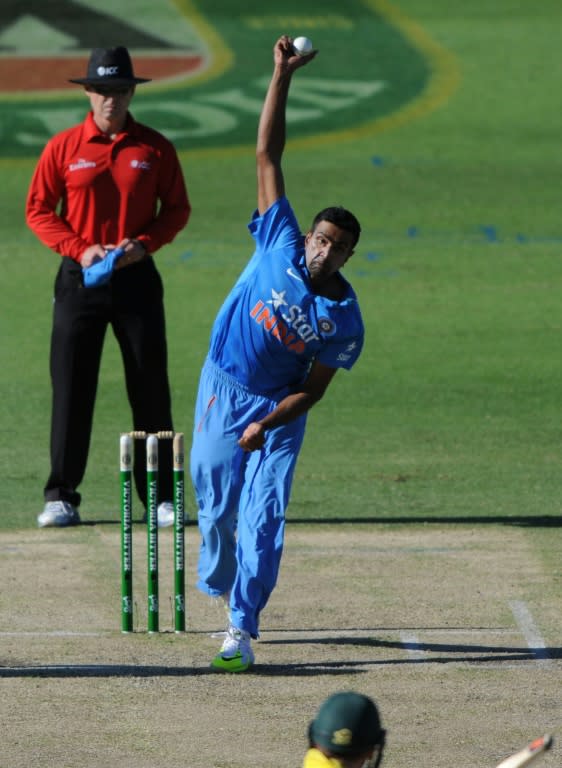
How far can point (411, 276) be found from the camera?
17.1 m

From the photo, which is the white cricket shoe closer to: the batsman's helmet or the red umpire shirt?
the red umpire shirt

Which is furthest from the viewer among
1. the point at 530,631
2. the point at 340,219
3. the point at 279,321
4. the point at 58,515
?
the point at 58,515

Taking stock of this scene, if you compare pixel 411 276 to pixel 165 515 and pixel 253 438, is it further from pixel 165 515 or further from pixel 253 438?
pixel 253 438

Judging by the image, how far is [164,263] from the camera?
17.5 metres

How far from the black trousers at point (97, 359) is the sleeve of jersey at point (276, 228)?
262cm

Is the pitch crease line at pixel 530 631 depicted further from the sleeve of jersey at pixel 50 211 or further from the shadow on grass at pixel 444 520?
the sleeve of jersey at pixel 50 211

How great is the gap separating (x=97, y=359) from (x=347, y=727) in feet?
21.0

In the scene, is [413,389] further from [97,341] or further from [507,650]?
[507,650]

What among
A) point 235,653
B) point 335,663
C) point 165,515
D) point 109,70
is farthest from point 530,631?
point 109,70

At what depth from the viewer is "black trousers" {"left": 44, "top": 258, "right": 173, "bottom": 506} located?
976 centimetres

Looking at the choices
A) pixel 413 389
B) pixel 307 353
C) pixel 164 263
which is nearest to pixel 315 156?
pixel 164 263

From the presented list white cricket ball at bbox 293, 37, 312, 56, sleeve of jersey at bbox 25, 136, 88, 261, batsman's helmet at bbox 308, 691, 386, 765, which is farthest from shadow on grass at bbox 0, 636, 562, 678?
batsman's helmet at bbox 308, 691, 386, 765

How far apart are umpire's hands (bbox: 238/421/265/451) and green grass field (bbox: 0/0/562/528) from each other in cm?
323

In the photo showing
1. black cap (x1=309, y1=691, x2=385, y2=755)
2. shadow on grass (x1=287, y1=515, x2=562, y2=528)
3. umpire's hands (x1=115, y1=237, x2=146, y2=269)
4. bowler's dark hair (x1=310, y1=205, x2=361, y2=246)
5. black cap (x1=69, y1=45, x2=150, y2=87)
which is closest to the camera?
black cap (x1=309, y1=691, x2=385, y2=755)
